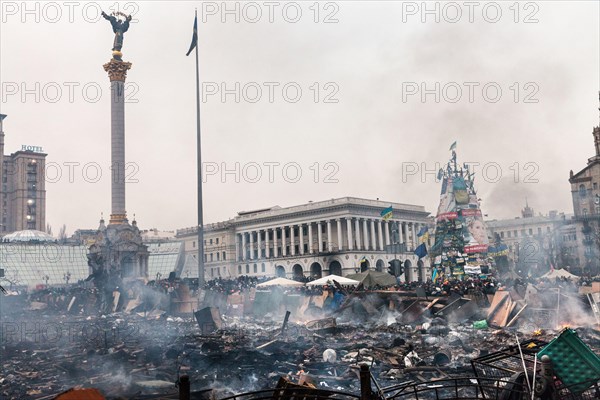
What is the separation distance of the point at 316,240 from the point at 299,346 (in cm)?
6987

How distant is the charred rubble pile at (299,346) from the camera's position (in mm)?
11406

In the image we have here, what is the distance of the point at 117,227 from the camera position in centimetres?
4700

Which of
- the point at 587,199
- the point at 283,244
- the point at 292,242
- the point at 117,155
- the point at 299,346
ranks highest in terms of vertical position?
the point at 117,155

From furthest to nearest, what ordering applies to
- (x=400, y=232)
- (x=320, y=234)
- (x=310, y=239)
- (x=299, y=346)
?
1. (x=400, y=232)
2. (x=310, y=239)
3. (x=320, y=234)
4. (x=299, y=346)

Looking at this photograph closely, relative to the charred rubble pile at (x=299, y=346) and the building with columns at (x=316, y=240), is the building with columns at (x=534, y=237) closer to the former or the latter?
the building with columns at (x=316, y=240)

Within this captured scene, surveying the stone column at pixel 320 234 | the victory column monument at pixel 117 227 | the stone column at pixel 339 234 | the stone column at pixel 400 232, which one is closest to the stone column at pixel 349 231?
the stone column at pixel 339 234

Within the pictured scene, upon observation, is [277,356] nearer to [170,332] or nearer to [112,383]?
[112,383]

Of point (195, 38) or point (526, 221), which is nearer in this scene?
point (195, 38)

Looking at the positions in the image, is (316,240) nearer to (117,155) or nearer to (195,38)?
(117,155)

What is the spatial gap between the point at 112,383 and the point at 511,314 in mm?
15462

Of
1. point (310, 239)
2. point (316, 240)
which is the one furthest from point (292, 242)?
point (316, 240)

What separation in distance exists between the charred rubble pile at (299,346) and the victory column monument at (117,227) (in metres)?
18.1

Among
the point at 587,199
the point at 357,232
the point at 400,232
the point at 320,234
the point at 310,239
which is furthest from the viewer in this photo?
the point at 400,232

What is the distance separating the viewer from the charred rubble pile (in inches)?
449
